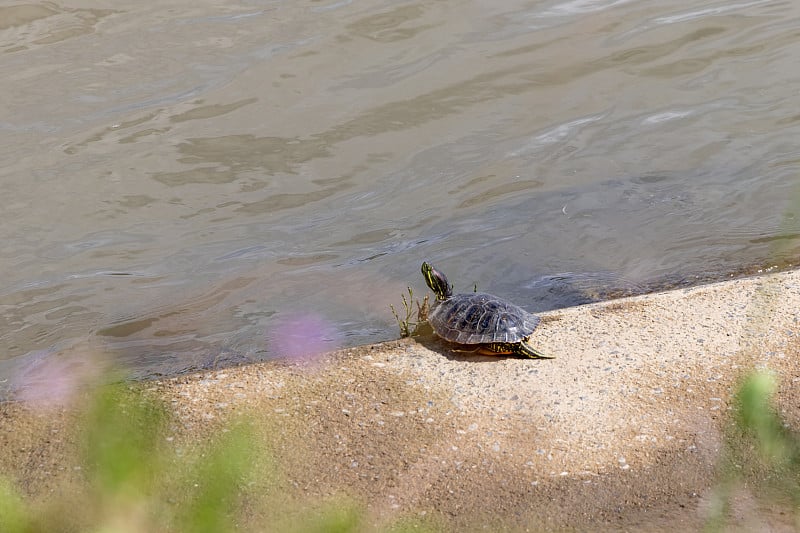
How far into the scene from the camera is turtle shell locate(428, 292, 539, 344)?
5.15 metres

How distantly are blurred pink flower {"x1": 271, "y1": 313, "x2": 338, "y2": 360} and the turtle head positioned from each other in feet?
2.62

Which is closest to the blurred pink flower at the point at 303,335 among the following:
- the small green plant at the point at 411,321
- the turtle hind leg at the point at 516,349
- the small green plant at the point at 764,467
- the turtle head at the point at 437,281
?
the small green plant at the point at 411,321

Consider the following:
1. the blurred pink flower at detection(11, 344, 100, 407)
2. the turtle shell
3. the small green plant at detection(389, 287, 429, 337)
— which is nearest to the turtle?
the turtle shell

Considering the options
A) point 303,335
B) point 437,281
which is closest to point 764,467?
point 437,281

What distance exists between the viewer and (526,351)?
509 cm

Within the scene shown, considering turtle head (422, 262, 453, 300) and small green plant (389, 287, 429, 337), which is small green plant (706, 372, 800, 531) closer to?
small green plant (389, 287, 429, 337)

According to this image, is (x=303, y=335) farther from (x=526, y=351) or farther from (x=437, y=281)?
(x=526, y=351)

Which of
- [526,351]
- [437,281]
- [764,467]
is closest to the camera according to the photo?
[764,467]

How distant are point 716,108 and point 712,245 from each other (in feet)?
9.59

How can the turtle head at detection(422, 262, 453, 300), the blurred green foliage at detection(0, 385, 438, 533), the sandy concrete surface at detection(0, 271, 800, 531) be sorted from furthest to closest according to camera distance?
the turtle head at detection(422, 262, 453, 300) < the sandy concrete surface at detection(0, 271, 800, 531) < the blurred green foliage at detection(0, 385, 438, 533)

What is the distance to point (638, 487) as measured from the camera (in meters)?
3.85

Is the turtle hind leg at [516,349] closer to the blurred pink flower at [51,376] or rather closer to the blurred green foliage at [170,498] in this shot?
the blurred green foliage at [170,498]

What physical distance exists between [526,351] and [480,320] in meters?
0.35

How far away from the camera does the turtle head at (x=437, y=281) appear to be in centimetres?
600
